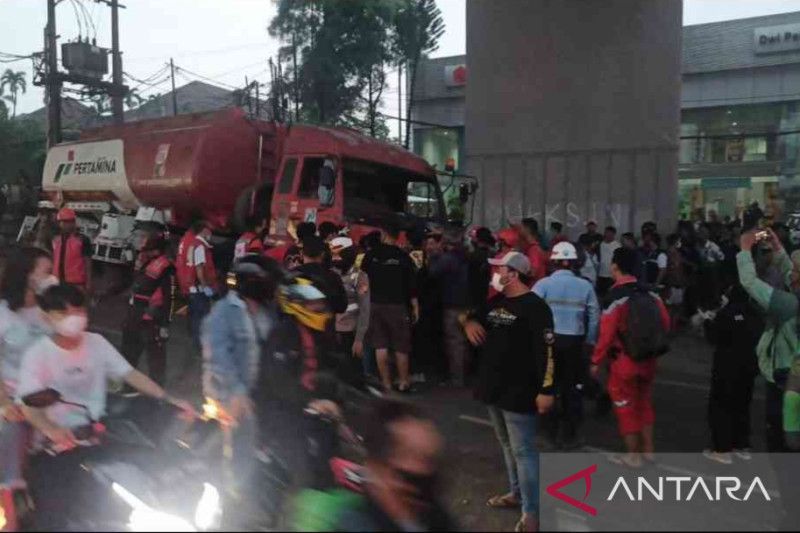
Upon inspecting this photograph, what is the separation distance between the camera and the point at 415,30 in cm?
2675

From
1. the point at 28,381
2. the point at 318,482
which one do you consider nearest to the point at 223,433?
the point at 318,482

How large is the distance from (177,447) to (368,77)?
2435cm

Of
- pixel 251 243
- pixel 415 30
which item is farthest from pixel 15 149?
pixel 251 243

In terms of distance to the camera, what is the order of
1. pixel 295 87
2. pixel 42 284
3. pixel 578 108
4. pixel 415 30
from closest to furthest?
pixel 42 284
pixel 578 108
pixel 295 87
pixel 415 30

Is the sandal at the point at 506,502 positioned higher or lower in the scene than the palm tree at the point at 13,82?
lower

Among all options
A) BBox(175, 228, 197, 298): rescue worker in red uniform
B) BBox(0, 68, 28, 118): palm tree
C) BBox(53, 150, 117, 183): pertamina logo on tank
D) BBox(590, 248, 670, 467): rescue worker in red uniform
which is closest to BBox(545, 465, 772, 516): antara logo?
BBox(590, 248, 670, 467): rescue worker in red uniform

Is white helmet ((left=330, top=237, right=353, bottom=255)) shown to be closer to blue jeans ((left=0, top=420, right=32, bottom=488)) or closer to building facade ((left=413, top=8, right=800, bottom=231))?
blue jeans ((left=0, top=420, right=32, bottom=488))

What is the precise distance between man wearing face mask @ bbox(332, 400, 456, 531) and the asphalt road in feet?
4.57

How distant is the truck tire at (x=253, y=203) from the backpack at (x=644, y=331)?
854 centimetres

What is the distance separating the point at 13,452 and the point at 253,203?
8.92 metres

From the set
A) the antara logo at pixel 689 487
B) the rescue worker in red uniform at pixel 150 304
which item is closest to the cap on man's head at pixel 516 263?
the antara logo at pixel 689 487

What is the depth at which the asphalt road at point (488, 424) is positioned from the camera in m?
5.14

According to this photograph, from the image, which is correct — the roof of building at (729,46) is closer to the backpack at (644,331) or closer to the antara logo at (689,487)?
the backpack at (644,331)

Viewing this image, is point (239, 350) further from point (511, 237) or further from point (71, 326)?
point (511, 237)
